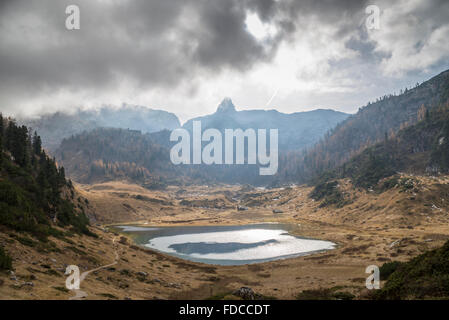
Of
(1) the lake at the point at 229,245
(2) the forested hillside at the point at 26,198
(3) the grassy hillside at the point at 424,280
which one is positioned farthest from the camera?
(1) the lake at the point at 229,245

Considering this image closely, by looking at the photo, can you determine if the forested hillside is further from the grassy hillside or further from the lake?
the grassy hillside

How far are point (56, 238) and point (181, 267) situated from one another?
114 feet

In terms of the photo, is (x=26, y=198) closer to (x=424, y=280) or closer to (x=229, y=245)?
(x=424, y=280)

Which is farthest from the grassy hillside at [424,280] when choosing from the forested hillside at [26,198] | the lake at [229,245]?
the lake at [229,245]

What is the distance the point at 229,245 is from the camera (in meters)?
119

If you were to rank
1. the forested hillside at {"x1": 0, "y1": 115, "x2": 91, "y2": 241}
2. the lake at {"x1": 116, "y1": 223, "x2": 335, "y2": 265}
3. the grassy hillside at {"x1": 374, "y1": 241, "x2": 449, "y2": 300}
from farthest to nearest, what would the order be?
the lake at {"x1": 116, "y1": 223, "x2": 335, "y2": 265}
the forested hillside at {"x1": 0, "y1": 115, "x2": 91, "y2": 241}
the grassy hillside at {"x1": 374, "y1": 241, "x2": 449, "y2": 300}

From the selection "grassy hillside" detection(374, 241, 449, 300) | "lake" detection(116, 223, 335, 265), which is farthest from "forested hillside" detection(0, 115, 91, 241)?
"grassy hillside" detection(374, 241, 449, 300)

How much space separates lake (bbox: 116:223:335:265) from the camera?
9562cm

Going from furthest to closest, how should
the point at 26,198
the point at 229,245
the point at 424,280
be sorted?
the point at 229,245 → the point at 26,198 → the point at 424,280

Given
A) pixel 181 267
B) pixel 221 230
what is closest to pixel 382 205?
pixel 221 230

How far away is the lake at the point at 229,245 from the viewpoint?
95625 millimetres

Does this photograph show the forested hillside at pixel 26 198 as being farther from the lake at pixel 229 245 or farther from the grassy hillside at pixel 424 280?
the grassy hillside at pixel 424 280

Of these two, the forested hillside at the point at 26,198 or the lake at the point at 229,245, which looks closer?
the forested hillside at the point at 26,198

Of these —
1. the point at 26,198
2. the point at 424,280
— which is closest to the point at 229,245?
the point at 26,198
